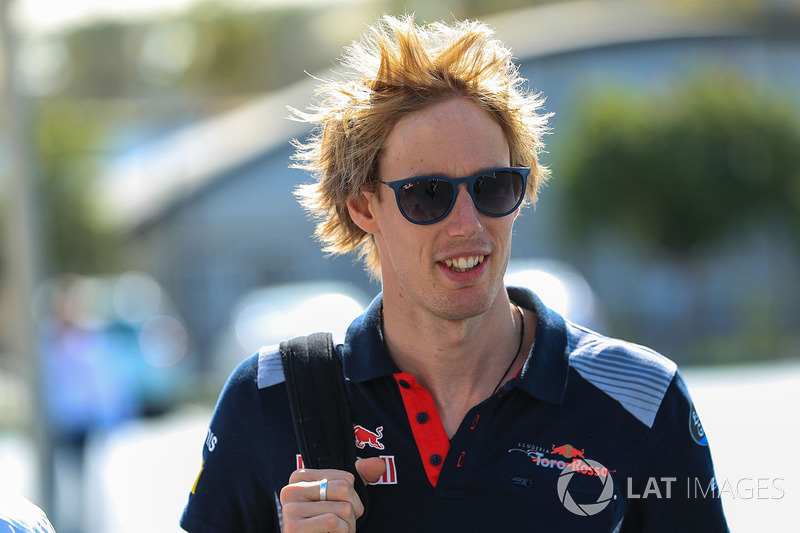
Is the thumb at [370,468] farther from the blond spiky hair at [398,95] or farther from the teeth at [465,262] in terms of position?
the blond spiky hair at [398,95]

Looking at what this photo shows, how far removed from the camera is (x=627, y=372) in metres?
2.30

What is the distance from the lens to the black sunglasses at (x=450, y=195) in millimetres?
2330

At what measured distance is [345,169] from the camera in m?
2.55

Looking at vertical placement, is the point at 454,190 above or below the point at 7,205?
below

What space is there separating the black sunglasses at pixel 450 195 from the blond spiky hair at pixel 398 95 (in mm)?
175

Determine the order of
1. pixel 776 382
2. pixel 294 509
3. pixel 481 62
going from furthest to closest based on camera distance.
Answer: pixel 776 382 → pixel 481 62 → pixel 294 509

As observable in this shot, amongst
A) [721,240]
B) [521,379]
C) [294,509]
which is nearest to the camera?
[294,509]

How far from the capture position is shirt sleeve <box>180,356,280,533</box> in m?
2.36

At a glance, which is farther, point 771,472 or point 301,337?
point 771,472

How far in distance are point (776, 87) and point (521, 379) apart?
24362 millimetres

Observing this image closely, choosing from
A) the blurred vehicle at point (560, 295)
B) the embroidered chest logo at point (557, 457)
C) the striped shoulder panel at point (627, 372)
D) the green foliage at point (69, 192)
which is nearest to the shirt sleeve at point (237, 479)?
the embroidered chest logo at point (557, 457)

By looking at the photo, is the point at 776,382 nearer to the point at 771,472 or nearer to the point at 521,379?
the point at 771,472

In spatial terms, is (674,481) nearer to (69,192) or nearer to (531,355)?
(531,355)

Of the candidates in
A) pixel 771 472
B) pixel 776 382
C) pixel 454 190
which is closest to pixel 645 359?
pixel 454 190
